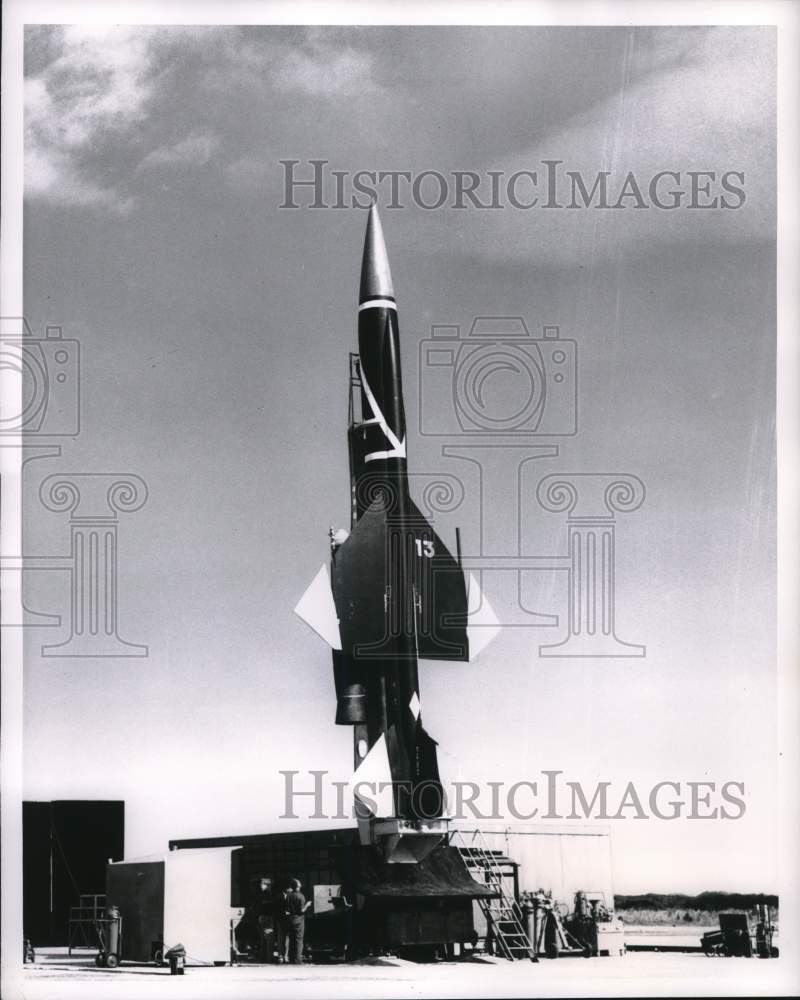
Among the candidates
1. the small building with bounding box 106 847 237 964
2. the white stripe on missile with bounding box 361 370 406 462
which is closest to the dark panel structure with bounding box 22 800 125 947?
the small building with bounding box 106 847 237 964

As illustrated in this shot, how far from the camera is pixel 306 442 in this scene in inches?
445

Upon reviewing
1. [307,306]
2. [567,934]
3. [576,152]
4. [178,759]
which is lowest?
[567,934]

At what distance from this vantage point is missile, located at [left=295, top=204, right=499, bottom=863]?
11148mm

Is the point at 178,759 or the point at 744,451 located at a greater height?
the point at 744,451

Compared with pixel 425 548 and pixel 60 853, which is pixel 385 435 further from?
pixel 60 853

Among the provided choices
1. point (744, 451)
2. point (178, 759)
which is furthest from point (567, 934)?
point (744, 451)

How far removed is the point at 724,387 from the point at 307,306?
10.9ft

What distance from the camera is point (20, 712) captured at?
35.3 feet

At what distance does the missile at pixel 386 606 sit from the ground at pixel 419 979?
100cm

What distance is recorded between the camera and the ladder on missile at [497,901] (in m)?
11.0

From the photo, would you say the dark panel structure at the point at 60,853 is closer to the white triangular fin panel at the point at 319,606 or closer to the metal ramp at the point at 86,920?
the metal ramp at the point at 86,920

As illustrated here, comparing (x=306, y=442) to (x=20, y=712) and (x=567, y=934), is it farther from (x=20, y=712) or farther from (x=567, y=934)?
(x=567, y=934)

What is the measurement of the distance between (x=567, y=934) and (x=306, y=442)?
431cm

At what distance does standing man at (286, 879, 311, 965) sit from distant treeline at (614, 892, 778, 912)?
2419 millimetres
